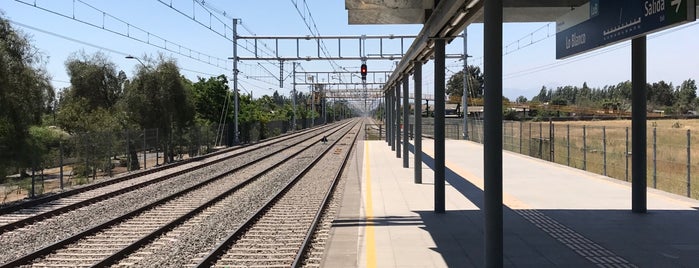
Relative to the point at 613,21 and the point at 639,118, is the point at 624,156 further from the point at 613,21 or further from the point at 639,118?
the point at 613,21

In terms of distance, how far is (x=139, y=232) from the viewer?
10.8 metres

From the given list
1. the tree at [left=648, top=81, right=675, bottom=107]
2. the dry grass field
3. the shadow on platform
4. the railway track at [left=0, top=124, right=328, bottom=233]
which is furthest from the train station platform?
the tree at [left=648, top=81, right=675, bottom=107]

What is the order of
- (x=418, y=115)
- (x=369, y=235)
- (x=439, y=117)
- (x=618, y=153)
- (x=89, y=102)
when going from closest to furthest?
(x=369, y=235), (x=439, y=117), (x=418, y=115), (x=618, y=153), (x=89, y=102)

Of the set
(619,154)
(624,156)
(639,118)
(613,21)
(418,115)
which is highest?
(613,21)

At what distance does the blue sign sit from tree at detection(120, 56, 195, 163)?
24.9 metres

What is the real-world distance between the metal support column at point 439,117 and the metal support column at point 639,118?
3232 millimetres

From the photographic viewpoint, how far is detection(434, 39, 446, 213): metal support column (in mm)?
10977

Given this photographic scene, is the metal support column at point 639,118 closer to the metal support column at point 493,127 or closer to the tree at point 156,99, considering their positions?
the metal support column at point 493,127

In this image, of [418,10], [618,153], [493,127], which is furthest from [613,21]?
[618,153]

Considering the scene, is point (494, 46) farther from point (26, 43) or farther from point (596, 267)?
point (26, 43)

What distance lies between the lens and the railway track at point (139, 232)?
8.62 meters

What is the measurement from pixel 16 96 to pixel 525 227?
13943 millimetres

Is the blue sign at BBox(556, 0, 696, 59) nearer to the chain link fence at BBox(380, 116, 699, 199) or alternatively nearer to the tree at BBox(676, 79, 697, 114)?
the chain link fence at BBox(380, 116, 699, 199)

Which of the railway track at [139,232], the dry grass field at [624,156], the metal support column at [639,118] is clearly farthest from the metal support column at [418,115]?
the metal support column at [639,118]
